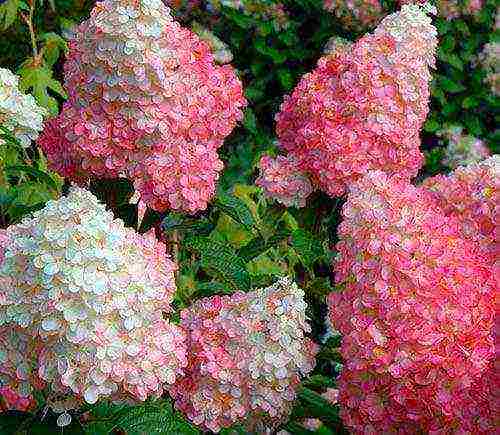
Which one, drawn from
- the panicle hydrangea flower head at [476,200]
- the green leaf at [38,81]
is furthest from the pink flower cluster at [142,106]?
the green leaf at [38,81]

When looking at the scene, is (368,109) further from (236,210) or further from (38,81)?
(38,81)

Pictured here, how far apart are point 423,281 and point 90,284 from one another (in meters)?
0.35

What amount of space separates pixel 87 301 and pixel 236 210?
0.48 meters

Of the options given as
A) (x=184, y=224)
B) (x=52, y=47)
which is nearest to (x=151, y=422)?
(x=184, y=224)

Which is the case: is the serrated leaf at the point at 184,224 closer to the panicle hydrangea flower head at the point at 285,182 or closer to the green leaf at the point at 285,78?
the panicle hydrangea flower head at the point at 285,182

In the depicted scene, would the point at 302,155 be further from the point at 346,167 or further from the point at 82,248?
the point at 82,248

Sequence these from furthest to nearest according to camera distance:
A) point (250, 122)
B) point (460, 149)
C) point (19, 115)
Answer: point (250, 122) < point (460, 149) < point (19, 115)

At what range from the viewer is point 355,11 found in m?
4.43

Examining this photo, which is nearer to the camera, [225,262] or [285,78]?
[225,262]

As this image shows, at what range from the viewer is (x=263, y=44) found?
14.9 ft

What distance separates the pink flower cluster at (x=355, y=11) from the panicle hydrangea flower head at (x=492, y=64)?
1.60 feet

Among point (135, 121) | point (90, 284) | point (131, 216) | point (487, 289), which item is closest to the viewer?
point (90, 284)

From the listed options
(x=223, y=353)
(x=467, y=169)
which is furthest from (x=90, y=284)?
(x=467, y=169)

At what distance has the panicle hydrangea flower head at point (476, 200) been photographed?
1.32 meters
